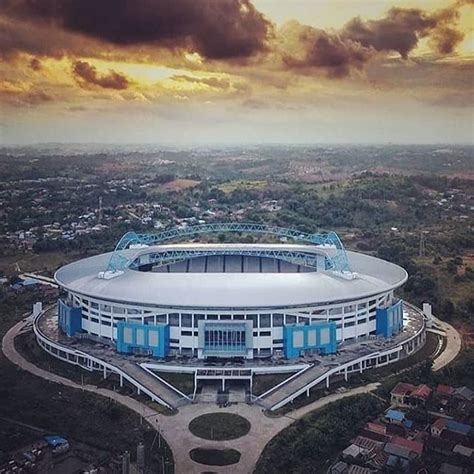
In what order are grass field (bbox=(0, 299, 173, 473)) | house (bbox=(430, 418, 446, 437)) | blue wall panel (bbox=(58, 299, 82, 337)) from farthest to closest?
blue wall panel (bbox=(58, 299, 82, 337)), house (bbox=(430, 418, 446, 437)), grass field (bbox=(0, 299, 173, 473))

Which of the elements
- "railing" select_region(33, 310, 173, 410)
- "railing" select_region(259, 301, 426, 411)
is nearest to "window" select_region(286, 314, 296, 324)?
"railing" select_region(259, 301, 426, 411)

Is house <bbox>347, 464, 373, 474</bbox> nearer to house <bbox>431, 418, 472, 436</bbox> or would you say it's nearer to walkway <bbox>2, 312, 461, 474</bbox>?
walkway <bbox>2, 312, 461, 474</bbox>

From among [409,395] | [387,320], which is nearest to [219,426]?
[409,395]

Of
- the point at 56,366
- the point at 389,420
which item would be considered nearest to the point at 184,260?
the point at 56,366

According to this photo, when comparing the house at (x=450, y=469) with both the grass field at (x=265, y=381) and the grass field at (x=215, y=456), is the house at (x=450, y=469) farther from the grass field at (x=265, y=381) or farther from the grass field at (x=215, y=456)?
the grass field at (x=265, y=381)

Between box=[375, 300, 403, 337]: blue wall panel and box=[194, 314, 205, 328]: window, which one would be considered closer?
box=[194, 314, 205, 328]: window

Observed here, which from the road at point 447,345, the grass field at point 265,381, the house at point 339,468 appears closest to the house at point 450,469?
the house at point 339,468
